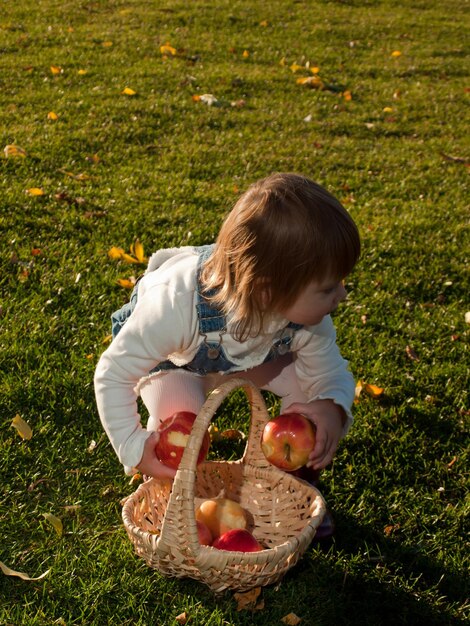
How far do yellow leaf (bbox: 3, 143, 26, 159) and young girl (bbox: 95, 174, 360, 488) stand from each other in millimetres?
3015

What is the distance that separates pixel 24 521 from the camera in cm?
290

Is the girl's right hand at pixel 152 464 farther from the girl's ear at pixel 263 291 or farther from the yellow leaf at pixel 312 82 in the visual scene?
the yellow leaf at pixel 312 82

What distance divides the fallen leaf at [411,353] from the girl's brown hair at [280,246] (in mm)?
1554

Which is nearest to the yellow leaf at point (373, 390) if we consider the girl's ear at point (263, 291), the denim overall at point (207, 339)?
the denim overall at point (207, 339)

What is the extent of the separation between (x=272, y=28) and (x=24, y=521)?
29.0 feet

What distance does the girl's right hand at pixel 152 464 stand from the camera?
2709mm

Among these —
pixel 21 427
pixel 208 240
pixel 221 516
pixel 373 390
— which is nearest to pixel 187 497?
pixel 221 516

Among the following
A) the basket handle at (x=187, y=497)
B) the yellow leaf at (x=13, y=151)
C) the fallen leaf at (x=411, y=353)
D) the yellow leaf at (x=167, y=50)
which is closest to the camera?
the basket handle at (x=187, y=497)

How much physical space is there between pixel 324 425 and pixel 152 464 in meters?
0.66

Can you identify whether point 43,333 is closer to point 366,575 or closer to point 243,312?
point 243,312

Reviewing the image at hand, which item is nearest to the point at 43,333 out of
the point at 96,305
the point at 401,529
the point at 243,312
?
the point at 96,305

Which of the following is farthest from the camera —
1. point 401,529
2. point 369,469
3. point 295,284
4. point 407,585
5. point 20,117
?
point 20,117

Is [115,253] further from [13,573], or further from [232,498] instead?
[13,573]

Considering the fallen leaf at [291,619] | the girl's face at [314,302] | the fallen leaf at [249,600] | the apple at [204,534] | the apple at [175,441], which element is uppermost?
the girl's face at [314,302]
